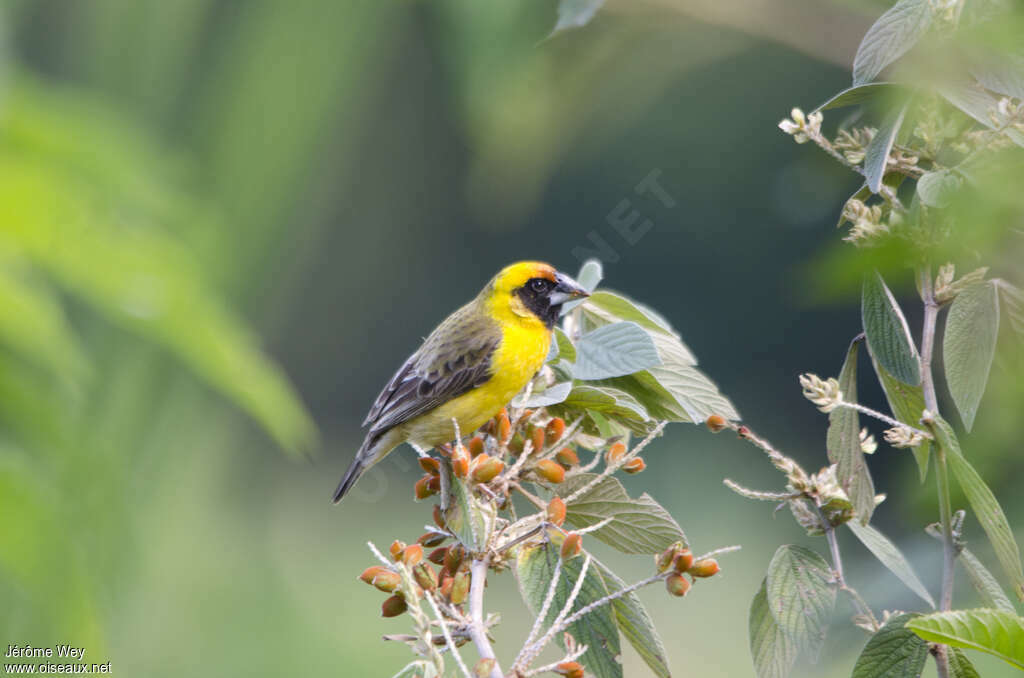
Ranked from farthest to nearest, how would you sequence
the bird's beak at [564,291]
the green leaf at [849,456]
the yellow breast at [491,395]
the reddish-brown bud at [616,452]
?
the yellow breast at [491,395]
the bird's beak at [564,291]
the reddish-brown bud at [616,452]
the green leaf at [849,456]

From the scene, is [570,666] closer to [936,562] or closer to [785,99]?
[936,562]

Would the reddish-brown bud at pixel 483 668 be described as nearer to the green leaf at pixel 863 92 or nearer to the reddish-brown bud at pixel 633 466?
the reddish-brown bud at pixel 633 466

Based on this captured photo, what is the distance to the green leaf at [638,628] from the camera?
0.84 meters

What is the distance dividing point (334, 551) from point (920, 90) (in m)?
4.67

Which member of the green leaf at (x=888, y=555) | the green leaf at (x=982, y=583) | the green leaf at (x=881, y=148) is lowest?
the green leaf at (x=982, y=583)

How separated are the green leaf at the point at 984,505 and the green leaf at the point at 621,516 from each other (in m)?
0.25

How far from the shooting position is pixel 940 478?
728mm

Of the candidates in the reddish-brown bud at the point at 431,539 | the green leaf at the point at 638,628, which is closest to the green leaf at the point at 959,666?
the green leaf at the point at 638,628

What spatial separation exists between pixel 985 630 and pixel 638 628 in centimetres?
32

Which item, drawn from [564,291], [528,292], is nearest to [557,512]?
[564,291]

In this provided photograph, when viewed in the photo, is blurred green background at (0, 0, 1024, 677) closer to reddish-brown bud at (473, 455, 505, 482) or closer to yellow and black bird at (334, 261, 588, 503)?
yellow and black bird at (334, 261, 588, 503)

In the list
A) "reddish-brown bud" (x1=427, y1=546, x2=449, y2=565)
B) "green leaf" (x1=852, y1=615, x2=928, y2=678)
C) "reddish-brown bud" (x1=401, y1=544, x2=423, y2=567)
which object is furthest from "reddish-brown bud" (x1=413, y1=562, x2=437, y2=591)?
"green leaf" (x1=852, y1=615, x2=928, y2=678)

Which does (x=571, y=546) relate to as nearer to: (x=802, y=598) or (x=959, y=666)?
(x=802, y=598)

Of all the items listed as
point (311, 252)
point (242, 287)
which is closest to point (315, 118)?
point (242, 287)
